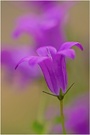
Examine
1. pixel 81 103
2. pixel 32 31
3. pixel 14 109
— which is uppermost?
pixel 32 31

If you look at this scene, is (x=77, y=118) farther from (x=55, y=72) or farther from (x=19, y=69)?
(x=19, y=69)

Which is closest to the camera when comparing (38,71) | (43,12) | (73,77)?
(73,77)

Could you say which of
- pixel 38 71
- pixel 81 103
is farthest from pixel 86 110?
pixel 38 71

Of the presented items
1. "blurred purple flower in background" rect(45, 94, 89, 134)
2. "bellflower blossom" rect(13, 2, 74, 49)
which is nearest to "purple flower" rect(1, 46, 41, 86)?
"bellflower blossom" rect(13, 2, 74, 49)

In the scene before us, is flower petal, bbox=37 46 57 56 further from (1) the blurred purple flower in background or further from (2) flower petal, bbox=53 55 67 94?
(1) the blurred purple flower in background

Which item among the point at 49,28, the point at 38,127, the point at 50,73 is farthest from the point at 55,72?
the point at 49,28

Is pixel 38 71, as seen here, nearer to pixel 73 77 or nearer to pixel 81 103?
pixel 73 77
